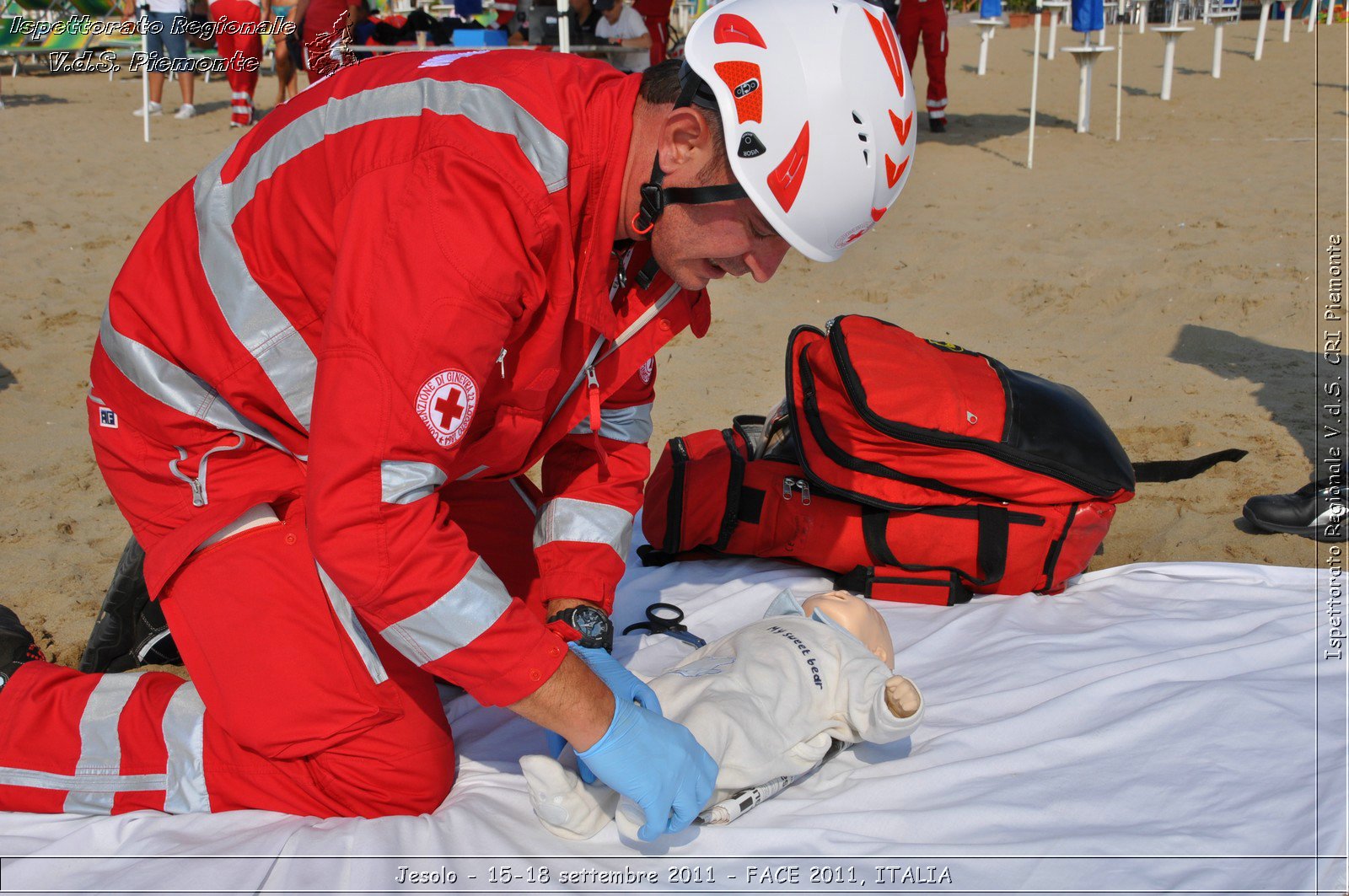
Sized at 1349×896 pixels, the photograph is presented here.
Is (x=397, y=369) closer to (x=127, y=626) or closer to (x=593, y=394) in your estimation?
(x=593, y=394)

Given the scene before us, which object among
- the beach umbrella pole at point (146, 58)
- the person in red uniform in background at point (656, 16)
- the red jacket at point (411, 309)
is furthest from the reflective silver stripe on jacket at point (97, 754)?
the person in red uniform in background at point (656, 16)

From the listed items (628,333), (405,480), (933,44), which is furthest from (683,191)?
(933,44)

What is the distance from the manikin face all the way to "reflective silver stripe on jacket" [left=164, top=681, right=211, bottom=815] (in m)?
1.30

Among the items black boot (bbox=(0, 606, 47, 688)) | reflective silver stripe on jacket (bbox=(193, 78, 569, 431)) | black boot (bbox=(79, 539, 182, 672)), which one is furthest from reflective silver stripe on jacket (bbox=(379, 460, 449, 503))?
black boot (bbox=(79, 539, 182, 672))

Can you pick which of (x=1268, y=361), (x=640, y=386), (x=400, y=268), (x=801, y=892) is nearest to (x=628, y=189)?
(x=400, y=268)

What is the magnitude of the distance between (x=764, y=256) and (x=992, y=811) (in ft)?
3.61

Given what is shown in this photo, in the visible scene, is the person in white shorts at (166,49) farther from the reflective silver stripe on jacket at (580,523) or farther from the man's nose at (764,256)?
the man's nose at (764,256)

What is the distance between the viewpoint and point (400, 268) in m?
1.52

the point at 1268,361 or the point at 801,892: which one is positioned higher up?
the point at 1268,361

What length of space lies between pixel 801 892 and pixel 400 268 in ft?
3.96

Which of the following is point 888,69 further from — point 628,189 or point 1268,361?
point 1268,361

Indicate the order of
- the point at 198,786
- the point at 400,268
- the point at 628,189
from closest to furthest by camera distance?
the point at 400,268, the point at 628,189, the point at 198,786

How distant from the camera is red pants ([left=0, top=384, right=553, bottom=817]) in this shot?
1.90 metres

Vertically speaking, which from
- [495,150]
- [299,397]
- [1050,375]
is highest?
[495,150]
